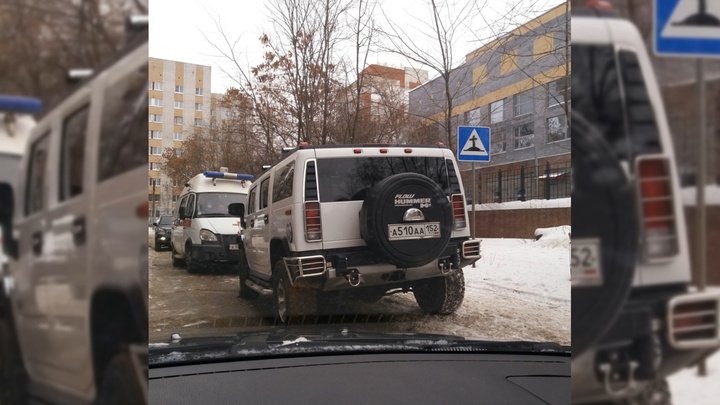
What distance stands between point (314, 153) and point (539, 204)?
102 inches

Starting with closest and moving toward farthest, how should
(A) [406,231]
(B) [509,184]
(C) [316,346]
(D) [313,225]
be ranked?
(C) [316,346]
(A) [406,231]
(D) [313,225]
(B) [509,184]

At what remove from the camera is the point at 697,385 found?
36.4 inches

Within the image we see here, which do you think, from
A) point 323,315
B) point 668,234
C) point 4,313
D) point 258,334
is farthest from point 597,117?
point 323,315

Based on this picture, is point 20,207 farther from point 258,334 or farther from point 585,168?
point 258,334

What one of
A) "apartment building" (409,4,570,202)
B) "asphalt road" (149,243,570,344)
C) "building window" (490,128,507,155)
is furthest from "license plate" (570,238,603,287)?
Answer: "building window" (490,128,507,155)

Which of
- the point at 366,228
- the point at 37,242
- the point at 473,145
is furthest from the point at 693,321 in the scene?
the point at 473,145

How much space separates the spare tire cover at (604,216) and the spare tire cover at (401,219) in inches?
159

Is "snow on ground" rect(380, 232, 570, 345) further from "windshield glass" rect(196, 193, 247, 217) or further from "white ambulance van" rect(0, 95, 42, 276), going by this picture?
"white ambulance van" rect(0, 95, 42, 276)

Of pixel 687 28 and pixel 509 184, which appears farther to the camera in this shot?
pixel 509 184

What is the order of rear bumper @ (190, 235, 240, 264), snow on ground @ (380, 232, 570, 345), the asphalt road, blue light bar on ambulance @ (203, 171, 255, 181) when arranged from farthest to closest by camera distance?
rear bumper @ (190, 235, 240, 264) → blue light bar on ambulance @ (203, 171, 255, 181) → snow on ground @ (380, 232, 570, 345) → the asphalt road

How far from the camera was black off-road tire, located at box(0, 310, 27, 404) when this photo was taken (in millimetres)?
981

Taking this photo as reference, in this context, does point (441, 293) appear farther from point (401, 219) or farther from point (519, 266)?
point (519, 266)

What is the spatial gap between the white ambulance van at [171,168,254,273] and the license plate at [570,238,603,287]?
18.0 feet

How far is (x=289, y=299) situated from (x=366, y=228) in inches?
36.9
